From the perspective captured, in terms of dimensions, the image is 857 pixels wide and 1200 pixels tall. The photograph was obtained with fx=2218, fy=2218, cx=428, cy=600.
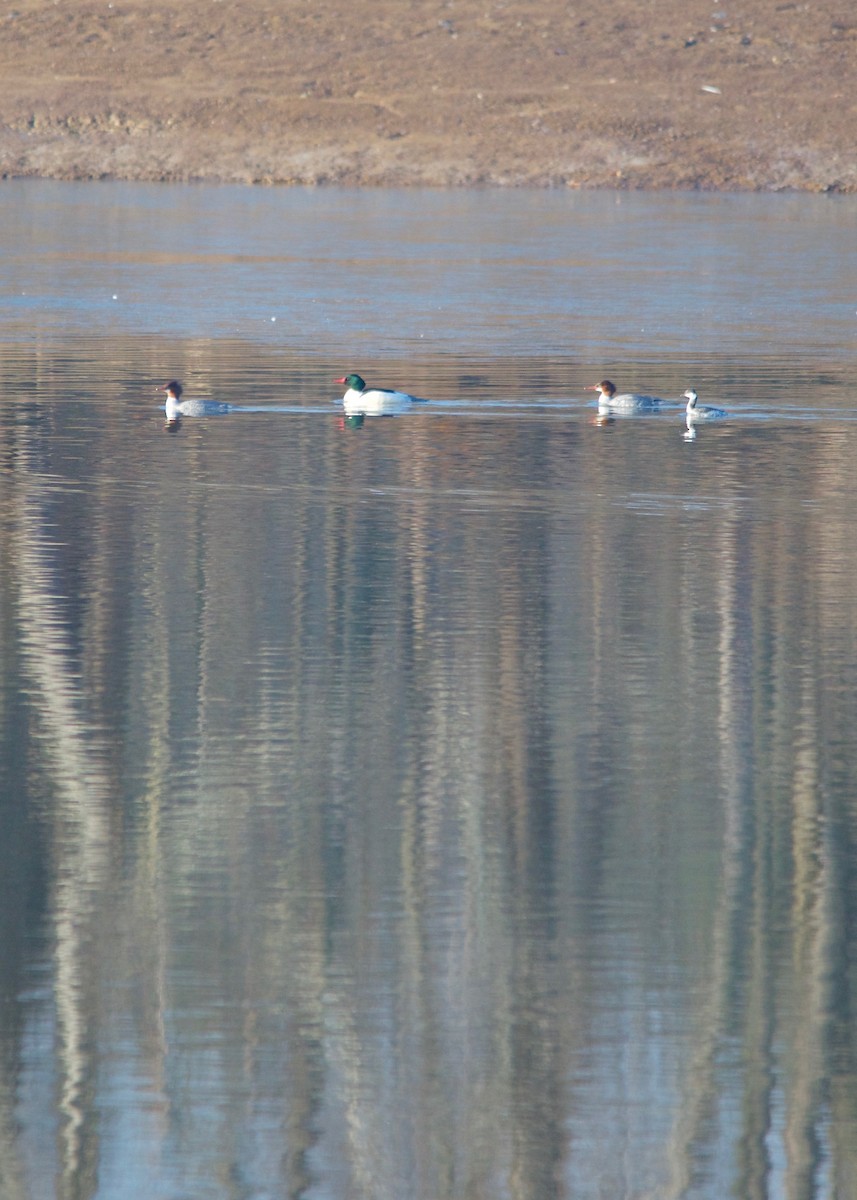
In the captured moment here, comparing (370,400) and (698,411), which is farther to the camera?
(370,400)

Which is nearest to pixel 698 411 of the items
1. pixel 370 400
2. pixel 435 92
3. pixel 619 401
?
pixel 619 401

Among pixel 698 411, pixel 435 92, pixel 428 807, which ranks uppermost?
pixel 435 92

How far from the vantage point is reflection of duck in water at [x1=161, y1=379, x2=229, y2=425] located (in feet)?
60.0

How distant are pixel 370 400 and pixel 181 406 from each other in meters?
1.57

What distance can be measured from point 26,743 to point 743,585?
4471 mm

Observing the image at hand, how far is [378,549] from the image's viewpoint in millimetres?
12578

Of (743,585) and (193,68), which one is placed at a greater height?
(193,68)

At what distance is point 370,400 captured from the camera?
1858 centimetres

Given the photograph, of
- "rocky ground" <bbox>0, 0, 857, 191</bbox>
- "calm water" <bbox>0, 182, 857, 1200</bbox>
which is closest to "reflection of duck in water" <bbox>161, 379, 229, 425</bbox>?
"calm water" <bbox>0, 182, 857, 1200</bbox>

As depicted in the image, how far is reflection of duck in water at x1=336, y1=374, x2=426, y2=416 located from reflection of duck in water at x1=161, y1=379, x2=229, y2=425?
110 centimetres

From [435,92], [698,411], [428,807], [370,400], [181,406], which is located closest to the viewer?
[428,807]

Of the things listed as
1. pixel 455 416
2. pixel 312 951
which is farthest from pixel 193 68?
pixel 312 951

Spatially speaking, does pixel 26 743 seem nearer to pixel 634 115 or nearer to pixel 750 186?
pixel 750 186

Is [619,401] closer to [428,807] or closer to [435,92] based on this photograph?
[428,807]
